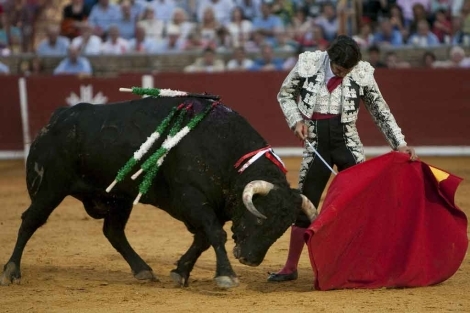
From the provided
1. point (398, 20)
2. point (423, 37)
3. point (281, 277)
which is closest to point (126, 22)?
point (398, 20)

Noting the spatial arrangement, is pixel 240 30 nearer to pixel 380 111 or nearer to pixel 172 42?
pixel 172 42

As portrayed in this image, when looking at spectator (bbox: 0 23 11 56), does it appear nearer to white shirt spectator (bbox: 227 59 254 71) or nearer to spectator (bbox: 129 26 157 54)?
spectator (bbox: 129 26 157 54)

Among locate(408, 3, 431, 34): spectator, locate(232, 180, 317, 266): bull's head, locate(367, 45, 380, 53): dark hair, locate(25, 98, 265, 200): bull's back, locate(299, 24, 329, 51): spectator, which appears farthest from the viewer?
locate(408, 3, 431, 34): spectator

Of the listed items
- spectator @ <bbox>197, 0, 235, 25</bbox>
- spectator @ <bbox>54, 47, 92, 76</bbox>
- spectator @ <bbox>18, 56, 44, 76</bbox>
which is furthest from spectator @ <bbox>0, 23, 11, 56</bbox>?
spectator @ <bbox>197, 0, 235, 25</bbox>

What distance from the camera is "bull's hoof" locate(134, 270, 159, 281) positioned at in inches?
259

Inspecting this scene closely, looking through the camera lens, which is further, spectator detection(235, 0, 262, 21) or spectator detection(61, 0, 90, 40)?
spectator detection(61, 0, 90, 40)

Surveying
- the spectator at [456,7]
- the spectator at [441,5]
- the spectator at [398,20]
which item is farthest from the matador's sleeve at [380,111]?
the spectator at [441,5]

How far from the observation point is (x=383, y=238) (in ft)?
20.0

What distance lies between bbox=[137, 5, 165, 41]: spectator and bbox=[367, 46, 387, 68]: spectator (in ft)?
9.88

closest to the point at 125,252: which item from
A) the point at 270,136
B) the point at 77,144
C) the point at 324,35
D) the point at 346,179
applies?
the point at 77,144

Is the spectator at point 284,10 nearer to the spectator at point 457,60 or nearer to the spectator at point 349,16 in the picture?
the spectator at point 349,16

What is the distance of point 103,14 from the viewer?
571 inches

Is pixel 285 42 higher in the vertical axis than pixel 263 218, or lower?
lower

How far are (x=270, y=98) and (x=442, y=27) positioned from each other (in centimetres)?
262
